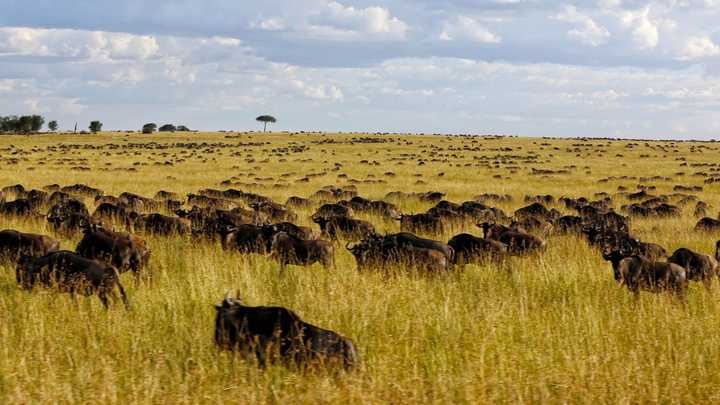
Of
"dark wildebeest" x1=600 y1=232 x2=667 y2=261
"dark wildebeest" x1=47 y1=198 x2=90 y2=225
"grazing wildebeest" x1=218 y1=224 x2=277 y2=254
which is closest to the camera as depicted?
"grazing wildebeest" x1=218 y1=224 x2=277 y2=254

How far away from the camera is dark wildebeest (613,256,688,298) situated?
10.3 meters

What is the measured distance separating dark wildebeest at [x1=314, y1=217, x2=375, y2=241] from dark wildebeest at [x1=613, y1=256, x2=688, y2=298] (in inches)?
275

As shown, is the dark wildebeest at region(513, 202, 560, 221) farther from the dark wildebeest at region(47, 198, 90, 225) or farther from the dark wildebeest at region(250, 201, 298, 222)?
the dark wildebeest at region(47, 198, 90, 225)

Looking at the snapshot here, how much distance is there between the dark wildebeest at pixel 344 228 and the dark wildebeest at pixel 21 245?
255 inches

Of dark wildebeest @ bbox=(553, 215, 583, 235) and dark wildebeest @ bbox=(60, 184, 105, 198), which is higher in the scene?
dark wildebeest @ bbox=(553, 215, 583, 235)

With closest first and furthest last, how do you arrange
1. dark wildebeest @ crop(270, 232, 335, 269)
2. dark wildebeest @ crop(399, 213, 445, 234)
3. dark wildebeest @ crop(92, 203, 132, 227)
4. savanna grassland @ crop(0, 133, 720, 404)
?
savanna grassland @ crop(0, 133, 720, 404), dark wildebeest @ crop(270, 232, 335, 269), dark wildebeest @ crop(92, 203, 132, 227), dark wildebeest @ crop(399, 213, 445, 234)

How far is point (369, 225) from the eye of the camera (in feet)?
55.6

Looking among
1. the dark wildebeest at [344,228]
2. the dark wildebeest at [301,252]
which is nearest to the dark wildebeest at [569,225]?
the dark wildebeest at [344,228]

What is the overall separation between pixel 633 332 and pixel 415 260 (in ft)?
13.0

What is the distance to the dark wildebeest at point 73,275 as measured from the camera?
28.8ft

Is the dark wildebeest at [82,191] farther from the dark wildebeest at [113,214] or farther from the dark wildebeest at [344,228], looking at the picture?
the dark wildebeest at [344,228]

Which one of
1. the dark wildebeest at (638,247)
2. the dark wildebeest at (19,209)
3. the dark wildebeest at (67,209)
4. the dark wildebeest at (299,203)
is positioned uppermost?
the dark wildebeest at (638,247)

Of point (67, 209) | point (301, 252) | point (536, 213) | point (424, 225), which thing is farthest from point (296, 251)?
point (536, 213)

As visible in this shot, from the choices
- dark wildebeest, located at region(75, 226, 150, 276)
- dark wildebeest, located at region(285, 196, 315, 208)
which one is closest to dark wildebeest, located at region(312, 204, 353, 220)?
dark wildebeest, located at region(285, 196, 315, 208)
